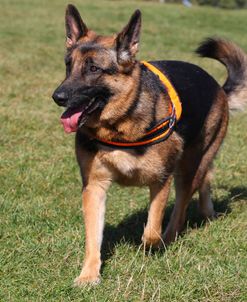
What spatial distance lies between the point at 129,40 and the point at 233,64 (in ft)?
6.85

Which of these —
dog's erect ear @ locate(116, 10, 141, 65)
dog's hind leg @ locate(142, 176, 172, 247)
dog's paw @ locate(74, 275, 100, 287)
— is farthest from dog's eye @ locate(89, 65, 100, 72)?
dog's paw @ locate(74, 275, 100, 287)

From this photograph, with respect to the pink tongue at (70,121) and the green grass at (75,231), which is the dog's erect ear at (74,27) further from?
the green grass at (75,231)

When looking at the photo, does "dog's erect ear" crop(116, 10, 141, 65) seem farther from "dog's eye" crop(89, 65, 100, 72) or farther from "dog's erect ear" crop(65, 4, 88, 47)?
"dog's erect ear" crop(65, 4, 88, 47)

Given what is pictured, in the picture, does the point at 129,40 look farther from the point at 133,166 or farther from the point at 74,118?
the point at 133,166

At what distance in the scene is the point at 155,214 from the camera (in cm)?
497

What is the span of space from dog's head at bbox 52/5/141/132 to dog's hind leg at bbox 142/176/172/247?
0.91m

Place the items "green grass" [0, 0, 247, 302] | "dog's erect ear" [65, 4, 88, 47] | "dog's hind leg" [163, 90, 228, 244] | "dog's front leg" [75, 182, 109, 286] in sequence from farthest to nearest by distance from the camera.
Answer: "dog's hind leg" [163, 90, 228, 244]
"dog's erect ear" [65, 4, 88, 47]
"dog's front leg" [75, 182, 109, 286]
"green grass" [0, 0, 247, 302]

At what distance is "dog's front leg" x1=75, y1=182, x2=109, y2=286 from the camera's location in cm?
441

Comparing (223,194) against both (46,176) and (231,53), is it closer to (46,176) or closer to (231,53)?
(231,53)

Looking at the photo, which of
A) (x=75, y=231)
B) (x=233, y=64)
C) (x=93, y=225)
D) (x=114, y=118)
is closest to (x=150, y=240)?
(x=93, y=225)

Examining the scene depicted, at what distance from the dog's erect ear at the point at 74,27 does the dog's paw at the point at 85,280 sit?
6.01ft

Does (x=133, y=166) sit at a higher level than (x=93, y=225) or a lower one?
higher

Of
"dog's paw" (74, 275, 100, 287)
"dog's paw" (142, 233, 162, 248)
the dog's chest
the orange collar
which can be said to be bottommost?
"dog's paw" (142, 233, 162, 248)

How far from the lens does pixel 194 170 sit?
5629 millimetres
